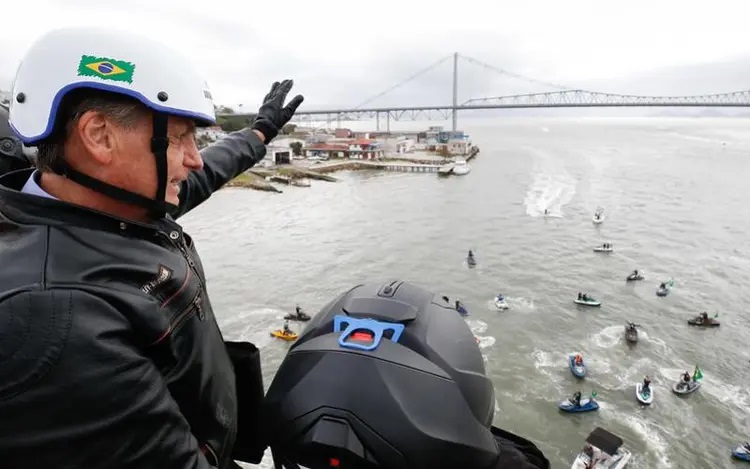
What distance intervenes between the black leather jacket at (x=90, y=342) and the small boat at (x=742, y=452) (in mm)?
15554

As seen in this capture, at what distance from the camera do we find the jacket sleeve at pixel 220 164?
2.32m

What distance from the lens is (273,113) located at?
282 centimetres

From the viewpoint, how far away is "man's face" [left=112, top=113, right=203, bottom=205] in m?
1.34

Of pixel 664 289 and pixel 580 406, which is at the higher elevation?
pixel 664 289

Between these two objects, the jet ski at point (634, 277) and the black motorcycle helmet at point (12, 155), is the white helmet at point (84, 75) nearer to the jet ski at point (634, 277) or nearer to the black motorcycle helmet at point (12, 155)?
the black motorcycle helmet at point (12, 155)

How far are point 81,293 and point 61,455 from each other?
13.5 inches

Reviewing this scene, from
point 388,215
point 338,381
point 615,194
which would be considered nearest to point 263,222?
point 388,215

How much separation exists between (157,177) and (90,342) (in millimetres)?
563

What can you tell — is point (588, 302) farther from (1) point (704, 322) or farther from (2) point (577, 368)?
(2) point (577, 368)

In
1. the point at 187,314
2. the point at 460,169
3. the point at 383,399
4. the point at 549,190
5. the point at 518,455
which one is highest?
the point at 187,314

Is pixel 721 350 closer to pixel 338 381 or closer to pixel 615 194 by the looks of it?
pixel 338 381

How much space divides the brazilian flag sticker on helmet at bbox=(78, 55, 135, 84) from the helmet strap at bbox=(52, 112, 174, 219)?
0.13 metres

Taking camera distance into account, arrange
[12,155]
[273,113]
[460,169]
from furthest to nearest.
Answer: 1. [460,169]
2. [273,113]
3. [12,155]

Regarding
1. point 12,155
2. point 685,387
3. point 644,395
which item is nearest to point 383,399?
point 12,155
